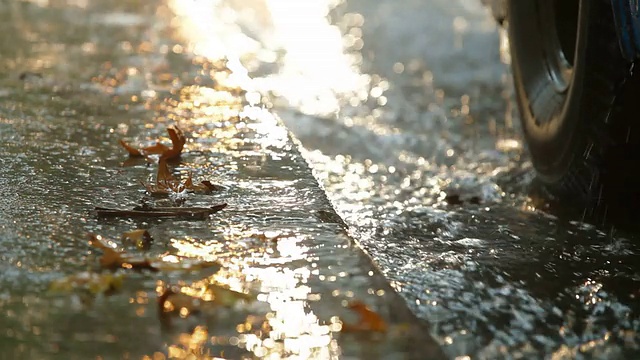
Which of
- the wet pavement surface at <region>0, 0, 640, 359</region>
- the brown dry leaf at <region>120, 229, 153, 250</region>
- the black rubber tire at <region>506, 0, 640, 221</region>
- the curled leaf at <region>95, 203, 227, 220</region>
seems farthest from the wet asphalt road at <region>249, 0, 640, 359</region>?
the brown dry leaf at <region>120, 229, 153, 250</region>

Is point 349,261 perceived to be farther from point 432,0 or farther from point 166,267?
point 432,0

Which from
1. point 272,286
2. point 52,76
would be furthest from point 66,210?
point 52,76

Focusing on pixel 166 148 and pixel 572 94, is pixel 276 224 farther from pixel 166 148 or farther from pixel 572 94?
pixel 572 94

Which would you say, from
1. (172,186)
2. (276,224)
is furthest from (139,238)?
(172,186)

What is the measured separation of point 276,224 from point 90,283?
64 cm

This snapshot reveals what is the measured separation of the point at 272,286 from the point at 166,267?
29 centimetres

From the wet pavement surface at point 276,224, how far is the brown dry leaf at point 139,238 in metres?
0.03

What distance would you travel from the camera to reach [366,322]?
211cm

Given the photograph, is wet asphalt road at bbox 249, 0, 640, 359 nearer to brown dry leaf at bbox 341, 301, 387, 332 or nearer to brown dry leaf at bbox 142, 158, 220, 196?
brown dry leaf at bbox 341, 301, 387, 332

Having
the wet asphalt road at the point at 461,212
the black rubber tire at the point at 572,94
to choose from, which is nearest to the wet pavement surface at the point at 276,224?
the wet asphalt road at the point at 461,212

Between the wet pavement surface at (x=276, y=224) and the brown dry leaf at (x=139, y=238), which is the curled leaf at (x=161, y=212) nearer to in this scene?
the wet pavement surface at (x=276, y=224)

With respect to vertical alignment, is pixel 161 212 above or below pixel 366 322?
above

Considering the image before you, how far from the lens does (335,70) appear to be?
26.4ft

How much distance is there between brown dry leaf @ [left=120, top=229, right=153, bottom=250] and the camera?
256 cm
